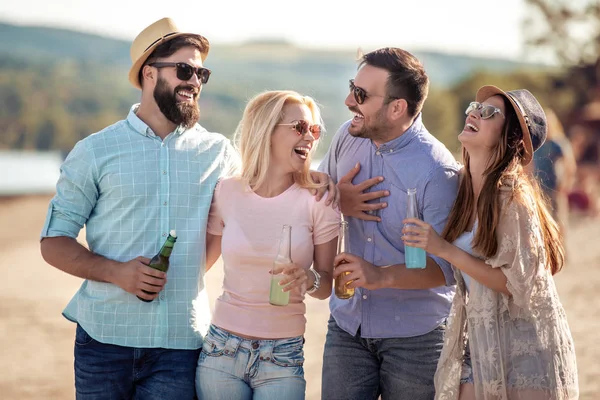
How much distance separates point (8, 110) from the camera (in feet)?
272

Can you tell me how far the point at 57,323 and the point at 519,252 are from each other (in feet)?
30.1

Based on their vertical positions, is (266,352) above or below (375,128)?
below

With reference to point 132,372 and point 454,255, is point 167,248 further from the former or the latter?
point 454,255

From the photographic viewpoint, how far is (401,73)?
4609mm

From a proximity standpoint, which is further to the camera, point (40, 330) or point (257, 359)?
point (40, 330)

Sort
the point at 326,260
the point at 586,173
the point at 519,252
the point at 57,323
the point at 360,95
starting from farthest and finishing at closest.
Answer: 1. the point at 586,173
2. the point at 57,323
3. the point at 360,95
4. the point at 326,260
5. the point at 519,252

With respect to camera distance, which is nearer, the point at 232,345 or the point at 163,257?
the point at 232,345

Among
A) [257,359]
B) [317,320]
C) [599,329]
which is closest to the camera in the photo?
[257,359]

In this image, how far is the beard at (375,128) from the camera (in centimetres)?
460

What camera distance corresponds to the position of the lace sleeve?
13.0ft

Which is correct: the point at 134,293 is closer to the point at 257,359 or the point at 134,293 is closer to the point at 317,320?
the point at 257,359

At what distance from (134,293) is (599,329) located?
26.8ft

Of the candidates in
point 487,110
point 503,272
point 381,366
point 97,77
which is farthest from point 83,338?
point 97,77

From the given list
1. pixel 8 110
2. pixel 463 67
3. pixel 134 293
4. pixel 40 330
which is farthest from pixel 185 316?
pixel 463 67
